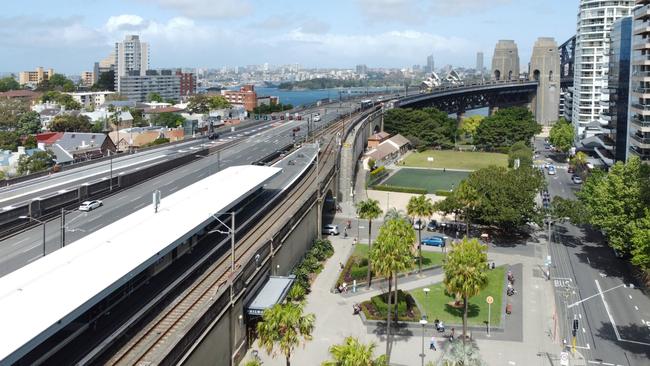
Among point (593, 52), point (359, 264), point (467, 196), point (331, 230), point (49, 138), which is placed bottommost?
point (359, 264)

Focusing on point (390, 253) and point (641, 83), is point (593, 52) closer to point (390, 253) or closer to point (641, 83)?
point (641, 83)

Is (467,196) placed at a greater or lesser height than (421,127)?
lesser

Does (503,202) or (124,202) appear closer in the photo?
(124,202)

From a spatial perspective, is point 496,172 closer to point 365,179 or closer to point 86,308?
point 365,179

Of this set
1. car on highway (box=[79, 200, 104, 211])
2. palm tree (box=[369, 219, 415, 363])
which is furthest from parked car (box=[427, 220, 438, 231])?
car on highway (box=[79, 200, 104, 211])

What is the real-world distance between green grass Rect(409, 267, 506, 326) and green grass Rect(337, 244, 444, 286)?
283 cm

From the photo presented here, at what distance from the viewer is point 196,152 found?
87.0 meters

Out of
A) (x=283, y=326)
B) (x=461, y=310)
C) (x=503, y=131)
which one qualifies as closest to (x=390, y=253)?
(x=461, y=310)

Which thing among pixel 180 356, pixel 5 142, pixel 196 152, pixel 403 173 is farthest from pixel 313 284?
pixel 5 142

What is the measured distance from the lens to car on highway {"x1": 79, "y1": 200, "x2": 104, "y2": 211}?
184 feet

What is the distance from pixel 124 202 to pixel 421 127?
9266cm

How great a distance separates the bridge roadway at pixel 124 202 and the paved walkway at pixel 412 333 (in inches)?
700

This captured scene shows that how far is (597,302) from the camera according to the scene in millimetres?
48688

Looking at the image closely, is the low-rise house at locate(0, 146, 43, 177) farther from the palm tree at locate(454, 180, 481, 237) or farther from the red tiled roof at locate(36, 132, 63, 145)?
the palm tree at locate(454, 180, 481, 237)
